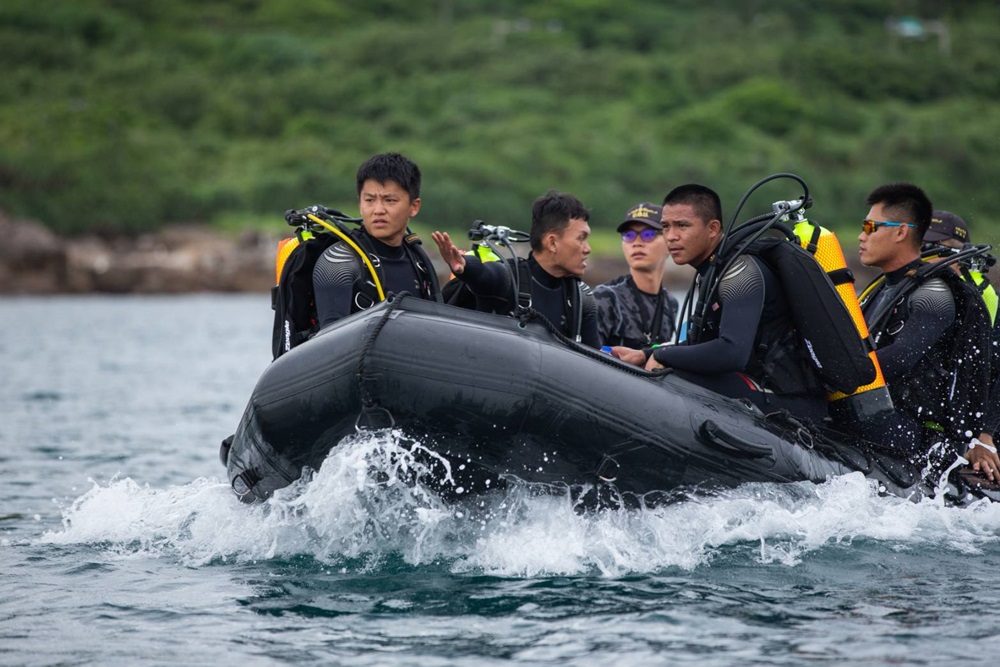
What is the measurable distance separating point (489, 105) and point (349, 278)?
66.2 metres

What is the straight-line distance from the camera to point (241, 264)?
50312 mm

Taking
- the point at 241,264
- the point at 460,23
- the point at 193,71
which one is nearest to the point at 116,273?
the point at 241,264

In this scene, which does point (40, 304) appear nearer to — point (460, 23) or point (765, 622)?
point (765, 622)

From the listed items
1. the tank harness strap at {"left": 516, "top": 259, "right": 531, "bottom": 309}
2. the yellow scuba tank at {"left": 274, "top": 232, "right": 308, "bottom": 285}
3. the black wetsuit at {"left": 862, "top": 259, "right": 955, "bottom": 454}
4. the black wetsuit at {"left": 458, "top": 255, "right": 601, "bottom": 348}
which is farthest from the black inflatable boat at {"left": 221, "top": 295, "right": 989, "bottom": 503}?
the black wetsuit at {"left": 862, "top": 259, "right": 955, "bottom": 454}

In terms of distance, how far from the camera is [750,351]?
606cm

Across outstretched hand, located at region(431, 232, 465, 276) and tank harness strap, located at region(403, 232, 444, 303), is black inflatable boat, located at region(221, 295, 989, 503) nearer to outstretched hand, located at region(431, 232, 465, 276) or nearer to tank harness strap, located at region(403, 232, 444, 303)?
outstretched hand, located at region(431, 232, 465, 276)

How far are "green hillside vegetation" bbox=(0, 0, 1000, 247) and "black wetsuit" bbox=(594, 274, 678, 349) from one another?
41730 millimetres

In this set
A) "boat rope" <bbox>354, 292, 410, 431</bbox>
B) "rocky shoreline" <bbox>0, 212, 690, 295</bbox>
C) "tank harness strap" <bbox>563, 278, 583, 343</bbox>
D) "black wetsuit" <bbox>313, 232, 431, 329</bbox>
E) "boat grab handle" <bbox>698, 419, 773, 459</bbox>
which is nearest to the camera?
Result: "boat rope" <bbox>354, 292, 410, 431</bbox>

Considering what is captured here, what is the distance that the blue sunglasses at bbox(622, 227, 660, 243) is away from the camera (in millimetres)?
7828

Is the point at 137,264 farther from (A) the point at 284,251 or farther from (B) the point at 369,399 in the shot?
(B) the point at 369,399

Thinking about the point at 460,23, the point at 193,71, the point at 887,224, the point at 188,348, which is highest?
the point at 460,23

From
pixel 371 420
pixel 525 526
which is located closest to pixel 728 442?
pixel 525 526

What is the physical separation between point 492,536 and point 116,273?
4585 cm

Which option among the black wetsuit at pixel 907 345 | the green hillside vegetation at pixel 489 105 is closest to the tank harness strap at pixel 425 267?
the black wetsuit at pixel 907 345
